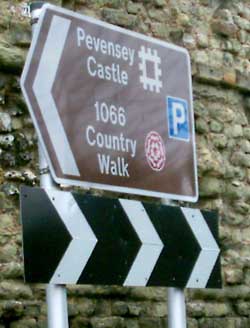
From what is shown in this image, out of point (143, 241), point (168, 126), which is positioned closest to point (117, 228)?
point (143, 241)

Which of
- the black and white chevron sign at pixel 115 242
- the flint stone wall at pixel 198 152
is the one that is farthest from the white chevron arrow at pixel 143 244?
the flint stone wall at pixel 198 152

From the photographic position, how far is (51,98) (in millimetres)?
3500

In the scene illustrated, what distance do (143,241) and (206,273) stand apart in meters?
0.39

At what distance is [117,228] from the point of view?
3688mm

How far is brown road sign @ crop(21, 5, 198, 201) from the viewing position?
3.49m

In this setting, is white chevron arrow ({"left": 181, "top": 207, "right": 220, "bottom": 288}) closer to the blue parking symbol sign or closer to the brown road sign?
the brown road sign

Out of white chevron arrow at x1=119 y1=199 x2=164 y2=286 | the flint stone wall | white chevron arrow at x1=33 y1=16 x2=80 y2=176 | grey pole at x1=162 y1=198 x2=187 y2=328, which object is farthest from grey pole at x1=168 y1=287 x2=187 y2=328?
the flint stone wall

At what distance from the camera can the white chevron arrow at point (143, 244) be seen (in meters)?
3.72

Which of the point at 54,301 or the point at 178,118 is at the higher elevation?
the point at 178,118

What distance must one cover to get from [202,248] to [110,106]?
720 mm

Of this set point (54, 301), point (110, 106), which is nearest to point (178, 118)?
point (110, 106)

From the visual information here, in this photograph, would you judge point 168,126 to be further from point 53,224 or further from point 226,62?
point 226,62

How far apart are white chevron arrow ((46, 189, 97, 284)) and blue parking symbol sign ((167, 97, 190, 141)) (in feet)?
2.09

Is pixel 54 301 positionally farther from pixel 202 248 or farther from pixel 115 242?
pixel 202 248
